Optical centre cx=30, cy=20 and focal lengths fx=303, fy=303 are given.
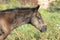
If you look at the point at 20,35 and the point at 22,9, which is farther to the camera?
the point at 20,35

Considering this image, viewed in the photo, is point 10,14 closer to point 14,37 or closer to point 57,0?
point 14,37

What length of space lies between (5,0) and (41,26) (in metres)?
10.4

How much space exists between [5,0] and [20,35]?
9.04 meters

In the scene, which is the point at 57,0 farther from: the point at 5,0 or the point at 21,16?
the point at 21,16

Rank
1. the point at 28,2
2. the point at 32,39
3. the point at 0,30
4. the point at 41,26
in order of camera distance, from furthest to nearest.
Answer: the point at 28,2
the point at 32,39
the point at 41,26
the point at 0,30

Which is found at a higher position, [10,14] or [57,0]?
[10,14]

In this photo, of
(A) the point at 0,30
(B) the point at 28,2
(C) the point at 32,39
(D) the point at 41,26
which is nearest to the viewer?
(A) the point at 0,30

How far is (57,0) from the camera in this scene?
2095 cm

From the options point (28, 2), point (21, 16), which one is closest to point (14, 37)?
point (21, 16)

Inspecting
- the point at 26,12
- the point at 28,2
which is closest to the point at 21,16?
the point at 26,12

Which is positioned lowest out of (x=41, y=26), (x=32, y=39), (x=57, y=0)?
(x=57, y=0)

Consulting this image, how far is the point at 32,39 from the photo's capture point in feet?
37.5

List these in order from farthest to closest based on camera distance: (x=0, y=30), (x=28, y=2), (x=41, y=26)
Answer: (x=28, y=2)
(x=41, y=26)
(x=0, y=30)

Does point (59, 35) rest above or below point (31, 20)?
below
